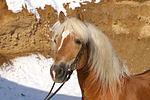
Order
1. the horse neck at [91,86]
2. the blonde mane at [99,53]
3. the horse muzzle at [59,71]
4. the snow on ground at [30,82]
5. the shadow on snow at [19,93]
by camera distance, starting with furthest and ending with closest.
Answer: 1. the snow on ground at [30,82]
2. the shadow on snow at [19,93]
3. the horse neck at [91,86]
4. the blonde mane at [99,53]
5. the horse muzzle at [59,71]

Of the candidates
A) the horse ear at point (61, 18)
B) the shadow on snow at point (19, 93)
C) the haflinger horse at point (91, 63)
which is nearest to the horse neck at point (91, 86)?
the haflinger horse at point (91, 63)

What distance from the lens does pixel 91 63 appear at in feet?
7.00

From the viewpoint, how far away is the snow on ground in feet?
19.4

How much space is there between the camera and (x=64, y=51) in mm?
1908

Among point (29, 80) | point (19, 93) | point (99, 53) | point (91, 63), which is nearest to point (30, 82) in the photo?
point (29, 80)

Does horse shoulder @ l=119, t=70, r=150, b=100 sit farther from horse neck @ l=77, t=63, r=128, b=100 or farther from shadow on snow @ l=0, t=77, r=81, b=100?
shadow on snow @ l=0, t=77, r=81, b=100

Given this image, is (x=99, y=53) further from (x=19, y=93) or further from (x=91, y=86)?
(x=19, y=93)

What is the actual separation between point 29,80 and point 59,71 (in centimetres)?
541

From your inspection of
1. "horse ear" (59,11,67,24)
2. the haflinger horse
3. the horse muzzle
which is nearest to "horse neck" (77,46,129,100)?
the haflinger horse

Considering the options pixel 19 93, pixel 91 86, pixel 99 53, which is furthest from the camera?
pixel 19 93

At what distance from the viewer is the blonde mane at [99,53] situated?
2.01 m

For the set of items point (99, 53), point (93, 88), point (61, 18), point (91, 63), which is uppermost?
point (61, 18)

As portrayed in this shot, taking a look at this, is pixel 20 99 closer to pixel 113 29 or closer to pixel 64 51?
pixel 64 51

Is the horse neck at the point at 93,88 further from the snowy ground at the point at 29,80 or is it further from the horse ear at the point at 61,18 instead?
the snowy ground at the point at 29,80
